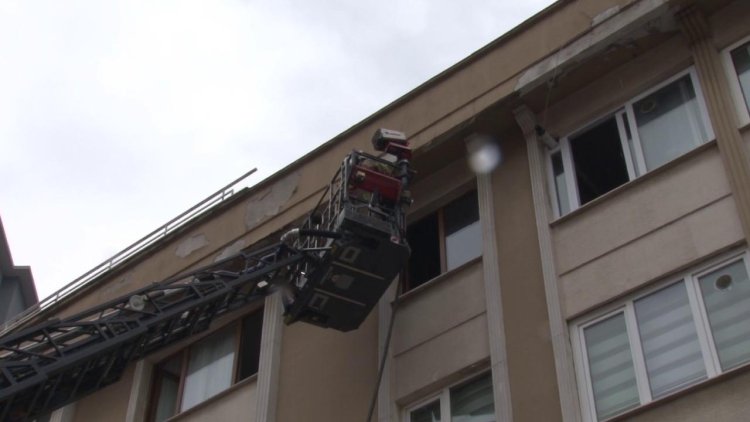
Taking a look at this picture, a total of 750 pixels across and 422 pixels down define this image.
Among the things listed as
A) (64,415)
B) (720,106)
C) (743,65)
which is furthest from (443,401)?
(64,415)

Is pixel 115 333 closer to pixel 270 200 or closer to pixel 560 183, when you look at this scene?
pixel 270 200

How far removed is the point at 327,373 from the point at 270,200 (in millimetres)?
4250

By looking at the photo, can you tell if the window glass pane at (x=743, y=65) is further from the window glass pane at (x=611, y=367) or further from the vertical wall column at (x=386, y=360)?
the vertical wall column at (x=386, y=360)

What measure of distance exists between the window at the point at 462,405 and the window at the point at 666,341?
1.53m

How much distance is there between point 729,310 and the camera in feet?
36.8

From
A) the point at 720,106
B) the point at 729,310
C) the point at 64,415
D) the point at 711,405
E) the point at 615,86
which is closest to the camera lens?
the point at 711,405

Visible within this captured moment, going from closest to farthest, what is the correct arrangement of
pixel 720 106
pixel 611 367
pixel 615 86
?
pixel 611 367 → pixel 720 106 → pixel 615 86

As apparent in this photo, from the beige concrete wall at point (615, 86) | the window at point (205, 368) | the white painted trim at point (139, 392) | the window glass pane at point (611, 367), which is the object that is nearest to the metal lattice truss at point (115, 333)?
the window at point (205, 368)

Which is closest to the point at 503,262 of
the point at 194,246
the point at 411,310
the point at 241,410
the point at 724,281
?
the point at 411,310

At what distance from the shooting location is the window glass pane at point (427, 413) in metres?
13.7

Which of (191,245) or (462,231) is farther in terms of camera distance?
(191,245)

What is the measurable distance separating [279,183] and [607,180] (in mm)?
6642

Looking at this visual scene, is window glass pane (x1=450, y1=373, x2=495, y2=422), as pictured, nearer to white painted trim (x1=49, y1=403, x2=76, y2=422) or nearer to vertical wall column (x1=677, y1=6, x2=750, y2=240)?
vertical wall column (x1=677, y1=6, x2=750, y2=240)

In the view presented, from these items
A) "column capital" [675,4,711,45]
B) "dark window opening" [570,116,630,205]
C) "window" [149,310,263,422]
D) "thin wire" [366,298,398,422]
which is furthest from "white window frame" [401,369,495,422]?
"column capital" [675,4,711,45]
